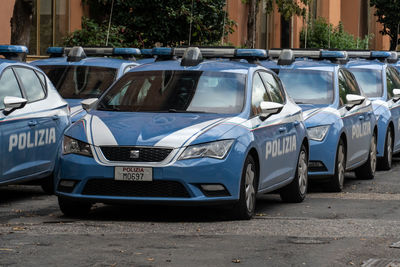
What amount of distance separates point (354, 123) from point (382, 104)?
120 inches

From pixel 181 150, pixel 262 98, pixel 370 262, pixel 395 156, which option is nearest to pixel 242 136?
pixel 181 150

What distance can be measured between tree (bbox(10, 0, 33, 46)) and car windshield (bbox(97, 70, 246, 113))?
7259 mm

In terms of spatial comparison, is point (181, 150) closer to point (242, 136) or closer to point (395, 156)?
point (242, 136)

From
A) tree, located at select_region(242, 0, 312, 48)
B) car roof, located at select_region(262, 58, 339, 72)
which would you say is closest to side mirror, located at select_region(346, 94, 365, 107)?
car roof, located at select_region(262, 58, 339, 72)

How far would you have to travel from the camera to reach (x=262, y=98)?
11648mm

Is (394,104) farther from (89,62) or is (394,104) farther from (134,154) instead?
(134,154)

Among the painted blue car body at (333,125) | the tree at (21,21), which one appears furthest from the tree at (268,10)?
the painted blue car body at (333,125)

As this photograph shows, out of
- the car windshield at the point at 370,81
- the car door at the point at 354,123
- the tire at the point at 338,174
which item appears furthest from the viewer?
the car windshield at the point at 370,81

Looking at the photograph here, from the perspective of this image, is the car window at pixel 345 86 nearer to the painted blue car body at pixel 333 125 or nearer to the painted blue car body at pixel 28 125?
the painted blue car body at pixel 333 125

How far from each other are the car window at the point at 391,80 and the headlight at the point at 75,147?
943cm

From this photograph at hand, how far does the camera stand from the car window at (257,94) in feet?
36.7

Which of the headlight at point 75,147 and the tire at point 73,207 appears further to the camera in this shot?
the tire at point 73,207

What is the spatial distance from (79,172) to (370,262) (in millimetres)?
3154

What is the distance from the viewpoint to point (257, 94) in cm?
1152
